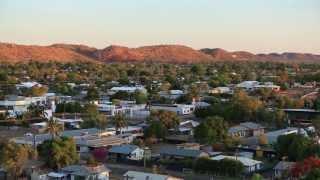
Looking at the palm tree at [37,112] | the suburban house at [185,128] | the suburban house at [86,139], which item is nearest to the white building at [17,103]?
the palm tree at [37,112]

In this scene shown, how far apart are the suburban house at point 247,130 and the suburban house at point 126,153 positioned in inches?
209

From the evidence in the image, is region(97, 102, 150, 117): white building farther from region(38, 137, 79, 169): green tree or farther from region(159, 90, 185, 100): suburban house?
region(38, 137, 79, 169): green tree

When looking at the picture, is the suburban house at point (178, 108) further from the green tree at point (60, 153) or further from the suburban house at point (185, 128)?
the green tree at point (60, 153)

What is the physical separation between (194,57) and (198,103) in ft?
352

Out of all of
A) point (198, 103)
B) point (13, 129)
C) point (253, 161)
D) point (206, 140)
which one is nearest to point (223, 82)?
point (198, 103)

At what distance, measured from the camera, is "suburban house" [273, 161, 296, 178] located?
59.1 feet

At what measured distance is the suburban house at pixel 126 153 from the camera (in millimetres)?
21562

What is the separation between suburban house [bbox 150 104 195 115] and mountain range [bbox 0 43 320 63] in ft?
237

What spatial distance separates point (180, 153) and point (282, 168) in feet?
11.8

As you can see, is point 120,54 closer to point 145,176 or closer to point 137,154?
point 137,154

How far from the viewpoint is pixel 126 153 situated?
21.6 m

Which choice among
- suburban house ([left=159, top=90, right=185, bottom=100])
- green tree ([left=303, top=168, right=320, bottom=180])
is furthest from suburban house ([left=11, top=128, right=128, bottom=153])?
suburban house ([left=159, top=90, right=185, bottom=100])

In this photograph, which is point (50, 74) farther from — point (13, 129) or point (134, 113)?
point (13, 129)

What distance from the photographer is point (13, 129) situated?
2906 centimetres
